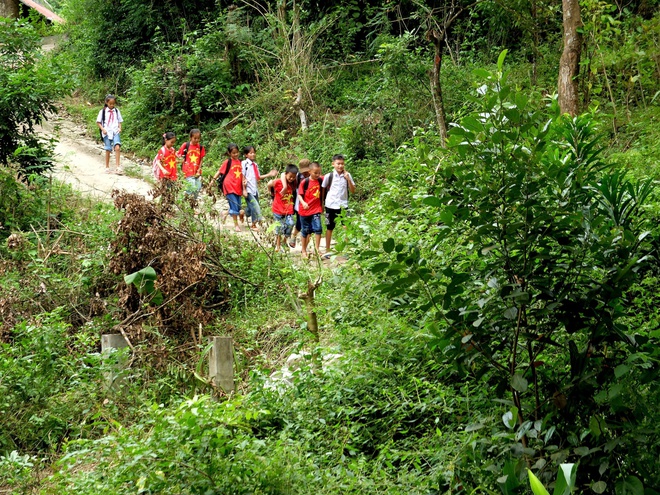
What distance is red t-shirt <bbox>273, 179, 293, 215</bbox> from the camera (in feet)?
38.0

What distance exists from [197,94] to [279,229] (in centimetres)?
927

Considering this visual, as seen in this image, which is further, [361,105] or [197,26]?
[197,26]

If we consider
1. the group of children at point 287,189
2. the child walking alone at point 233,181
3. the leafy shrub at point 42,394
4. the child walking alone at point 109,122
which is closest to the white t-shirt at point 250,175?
the group of children at point 287,189

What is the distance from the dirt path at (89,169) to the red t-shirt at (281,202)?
3.10ft

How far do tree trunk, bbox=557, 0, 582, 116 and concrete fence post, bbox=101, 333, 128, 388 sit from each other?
6.07m

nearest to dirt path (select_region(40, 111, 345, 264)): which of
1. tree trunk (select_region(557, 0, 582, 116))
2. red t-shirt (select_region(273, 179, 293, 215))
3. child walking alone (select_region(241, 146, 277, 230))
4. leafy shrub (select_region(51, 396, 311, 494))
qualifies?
child walking alone (select_region(241, 146, 277, 230))

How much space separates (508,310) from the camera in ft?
12.9

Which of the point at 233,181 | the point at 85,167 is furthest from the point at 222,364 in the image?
the point at 85,167

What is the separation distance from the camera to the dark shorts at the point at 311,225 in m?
11.3

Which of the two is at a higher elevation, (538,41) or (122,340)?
(538,41)

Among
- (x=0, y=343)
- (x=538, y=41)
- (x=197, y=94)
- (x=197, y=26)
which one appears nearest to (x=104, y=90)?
(x=197, y=26)

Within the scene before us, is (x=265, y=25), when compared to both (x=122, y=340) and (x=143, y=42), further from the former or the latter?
(x=122, y=340)

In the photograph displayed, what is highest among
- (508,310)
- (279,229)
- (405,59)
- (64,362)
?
(405,59)

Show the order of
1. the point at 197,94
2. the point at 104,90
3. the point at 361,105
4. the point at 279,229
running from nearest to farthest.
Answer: the point at 279,229, the point at 361,105, the point at 197,94, the point at 104,90
